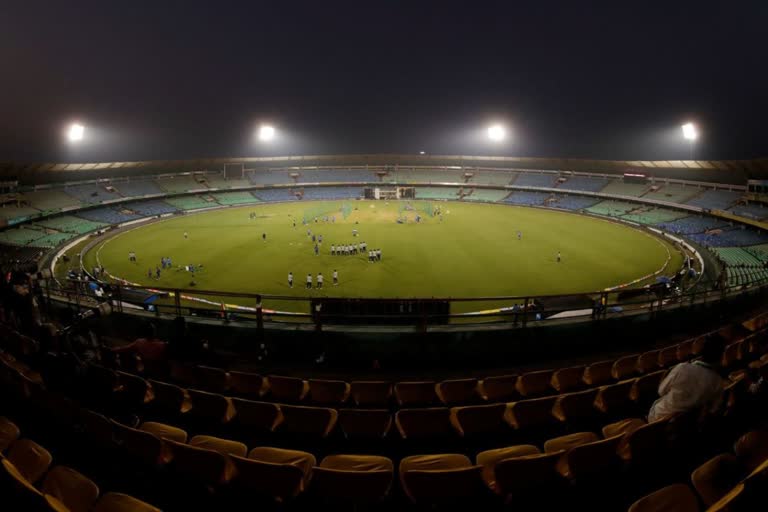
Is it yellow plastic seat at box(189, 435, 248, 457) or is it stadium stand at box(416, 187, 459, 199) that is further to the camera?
stadium stand at box(416, 187, 459, 199)

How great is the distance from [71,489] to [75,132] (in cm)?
7447

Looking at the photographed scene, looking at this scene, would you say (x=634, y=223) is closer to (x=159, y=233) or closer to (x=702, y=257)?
(x=702, y=257)

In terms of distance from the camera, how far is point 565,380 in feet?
24.3

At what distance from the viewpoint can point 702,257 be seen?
33812 millimetres

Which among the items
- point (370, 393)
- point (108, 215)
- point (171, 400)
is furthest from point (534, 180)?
point (171, 400)

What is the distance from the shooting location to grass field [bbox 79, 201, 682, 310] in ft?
90.0

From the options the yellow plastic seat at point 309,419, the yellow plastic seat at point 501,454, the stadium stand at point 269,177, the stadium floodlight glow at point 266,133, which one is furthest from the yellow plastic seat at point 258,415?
the stadium floodlight glow at point 266,133

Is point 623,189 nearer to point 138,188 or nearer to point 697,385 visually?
point 697,385

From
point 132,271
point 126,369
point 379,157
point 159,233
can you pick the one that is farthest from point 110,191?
point 126,369

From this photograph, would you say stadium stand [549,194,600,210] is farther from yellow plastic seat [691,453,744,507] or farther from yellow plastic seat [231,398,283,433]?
yellow plastic seat [231,398,283,433]

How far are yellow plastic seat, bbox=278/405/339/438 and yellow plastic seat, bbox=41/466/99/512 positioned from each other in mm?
2242

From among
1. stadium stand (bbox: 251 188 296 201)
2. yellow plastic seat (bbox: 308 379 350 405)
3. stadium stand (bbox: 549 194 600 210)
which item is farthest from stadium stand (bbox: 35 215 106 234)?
stadium stand (bbox: 549 194 600 210)

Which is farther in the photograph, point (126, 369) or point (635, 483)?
point (126, 369)

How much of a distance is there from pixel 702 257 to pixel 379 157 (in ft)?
220
